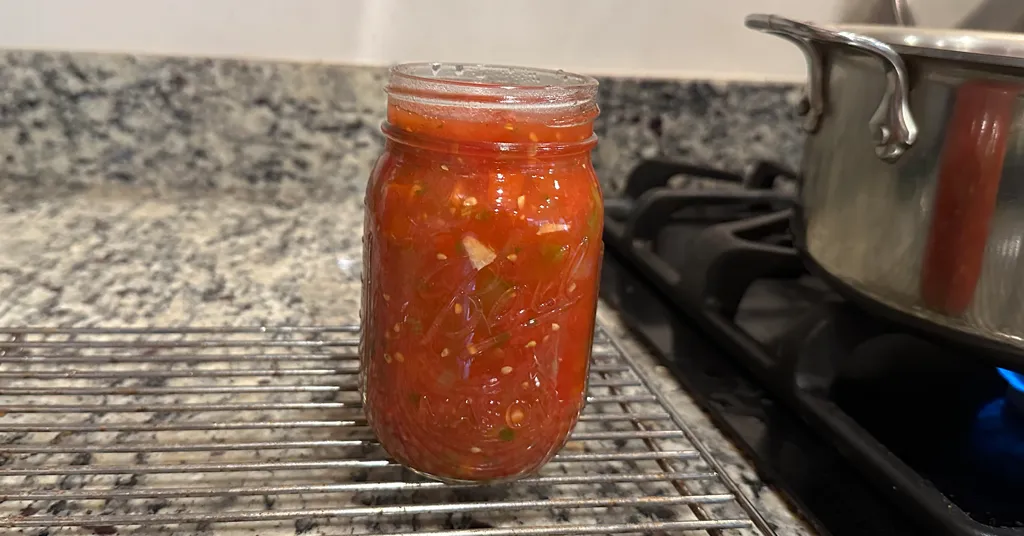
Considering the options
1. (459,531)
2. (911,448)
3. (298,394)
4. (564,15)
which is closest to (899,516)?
(911,448)

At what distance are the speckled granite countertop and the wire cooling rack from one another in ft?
0.44

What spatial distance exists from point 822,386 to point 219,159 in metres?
0.69

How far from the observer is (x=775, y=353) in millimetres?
581

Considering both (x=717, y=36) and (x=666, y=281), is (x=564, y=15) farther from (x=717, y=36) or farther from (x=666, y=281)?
(x=666, y=281)

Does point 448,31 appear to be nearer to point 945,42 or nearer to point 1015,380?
point 945,42

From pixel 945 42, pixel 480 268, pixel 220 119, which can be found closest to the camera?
pixel 480 268

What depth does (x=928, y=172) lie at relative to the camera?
49 centimetres

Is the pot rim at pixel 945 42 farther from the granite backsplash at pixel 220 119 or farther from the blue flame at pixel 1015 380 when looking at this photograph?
the granite backsplash at pixel 220 119

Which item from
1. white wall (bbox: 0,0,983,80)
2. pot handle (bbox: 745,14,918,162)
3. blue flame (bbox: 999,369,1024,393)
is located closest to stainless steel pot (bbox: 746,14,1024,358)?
pot handle (bbox: 745,14,918,162)

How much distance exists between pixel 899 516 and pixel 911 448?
8 centimetres

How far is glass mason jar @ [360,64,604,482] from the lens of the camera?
0.42 meters

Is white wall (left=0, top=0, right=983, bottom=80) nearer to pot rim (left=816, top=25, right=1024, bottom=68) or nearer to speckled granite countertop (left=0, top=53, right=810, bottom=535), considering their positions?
speckled granite countertop (left=0, top=53, right=810, bottom=535)

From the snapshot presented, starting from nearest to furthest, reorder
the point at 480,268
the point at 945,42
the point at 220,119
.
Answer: the point at 480,268 → the point at 945,42 → the point at 220,119

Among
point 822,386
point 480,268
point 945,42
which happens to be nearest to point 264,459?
point 480,268
